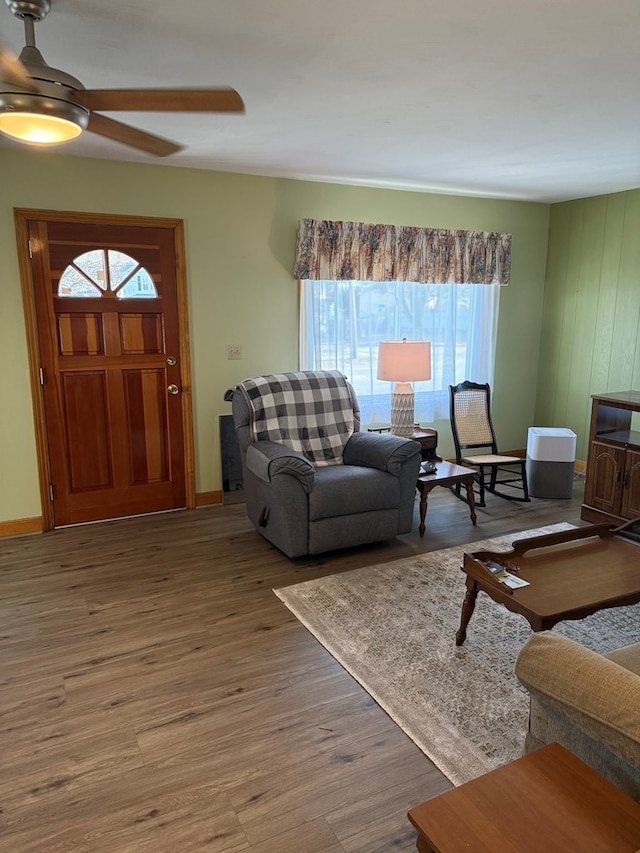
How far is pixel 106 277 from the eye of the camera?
4027 millimetres

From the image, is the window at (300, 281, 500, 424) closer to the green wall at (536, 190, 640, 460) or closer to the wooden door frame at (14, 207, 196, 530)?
the green wall at (536, 190, 640, 460)

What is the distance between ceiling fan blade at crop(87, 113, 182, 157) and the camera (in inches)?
83.5

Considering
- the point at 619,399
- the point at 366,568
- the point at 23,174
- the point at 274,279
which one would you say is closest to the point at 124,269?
the point at 23,174

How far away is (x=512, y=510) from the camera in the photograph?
179 inches

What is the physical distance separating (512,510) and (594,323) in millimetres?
2041

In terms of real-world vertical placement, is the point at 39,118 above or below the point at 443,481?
above

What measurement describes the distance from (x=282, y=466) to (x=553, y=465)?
2.52 meters

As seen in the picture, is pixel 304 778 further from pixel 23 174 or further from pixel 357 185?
pixel 357 185

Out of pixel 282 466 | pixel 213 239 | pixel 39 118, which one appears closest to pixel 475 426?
pixel 282 466

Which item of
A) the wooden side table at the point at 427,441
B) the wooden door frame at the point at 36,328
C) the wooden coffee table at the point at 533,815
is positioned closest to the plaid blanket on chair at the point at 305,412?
the wooden side table at the point at 427,441

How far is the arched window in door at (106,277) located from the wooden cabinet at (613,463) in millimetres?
3340

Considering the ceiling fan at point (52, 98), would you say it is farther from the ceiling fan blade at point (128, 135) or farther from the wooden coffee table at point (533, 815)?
the wooden coffee table at point (533, 815)

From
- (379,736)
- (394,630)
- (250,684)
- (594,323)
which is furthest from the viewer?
(594,323)

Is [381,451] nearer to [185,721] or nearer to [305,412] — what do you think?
[305,412]
